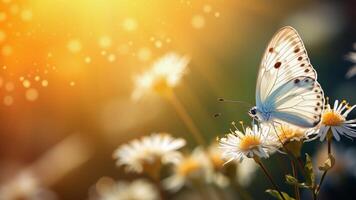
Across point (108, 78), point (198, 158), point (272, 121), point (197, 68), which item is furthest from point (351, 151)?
point (108, 78)

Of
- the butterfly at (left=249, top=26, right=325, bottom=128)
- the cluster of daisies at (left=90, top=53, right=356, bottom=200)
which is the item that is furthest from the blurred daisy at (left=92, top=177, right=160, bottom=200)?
the butterfly at (left=249, top=26, right=325, bottom=128)

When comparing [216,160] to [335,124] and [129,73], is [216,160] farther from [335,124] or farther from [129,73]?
[129,73]

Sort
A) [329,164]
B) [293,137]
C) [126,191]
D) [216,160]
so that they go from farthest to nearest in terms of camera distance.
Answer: [126,191]
[216,160]
[293,137]
[329,164]

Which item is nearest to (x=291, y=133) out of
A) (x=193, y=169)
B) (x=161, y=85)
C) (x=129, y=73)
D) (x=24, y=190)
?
(x=193, y=169)

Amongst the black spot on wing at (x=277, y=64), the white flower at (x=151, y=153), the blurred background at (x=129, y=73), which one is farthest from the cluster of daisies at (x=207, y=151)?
the blurred background at (x=129, y=73)

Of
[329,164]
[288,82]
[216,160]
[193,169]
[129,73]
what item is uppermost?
[129,73]

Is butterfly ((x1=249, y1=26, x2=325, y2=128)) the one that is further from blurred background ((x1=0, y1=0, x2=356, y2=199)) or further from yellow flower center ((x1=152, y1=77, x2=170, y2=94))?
blurred background ((x1=0, y1=0, x2=356, y2=199))
